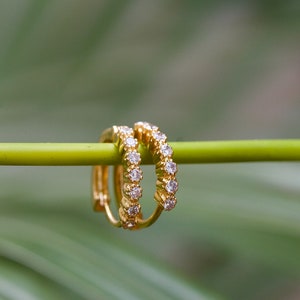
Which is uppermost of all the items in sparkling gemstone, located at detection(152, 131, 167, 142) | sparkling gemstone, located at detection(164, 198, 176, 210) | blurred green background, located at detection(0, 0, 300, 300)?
blurred green background, located at detection(0, 0, 300, 300)

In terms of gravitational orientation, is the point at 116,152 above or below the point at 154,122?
below

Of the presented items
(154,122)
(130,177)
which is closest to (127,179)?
(130,177)

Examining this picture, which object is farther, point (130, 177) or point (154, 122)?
point (154, 122)

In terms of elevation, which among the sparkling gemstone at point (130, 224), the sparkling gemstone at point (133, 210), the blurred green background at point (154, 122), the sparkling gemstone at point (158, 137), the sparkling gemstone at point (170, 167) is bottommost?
the sparkling gemstone at point (130, 224)

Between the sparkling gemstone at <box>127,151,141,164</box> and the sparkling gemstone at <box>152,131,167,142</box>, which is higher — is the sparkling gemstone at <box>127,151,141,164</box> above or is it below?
below

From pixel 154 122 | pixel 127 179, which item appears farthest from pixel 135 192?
pixel 154 122

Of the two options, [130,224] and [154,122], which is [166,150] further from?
[154,122]
